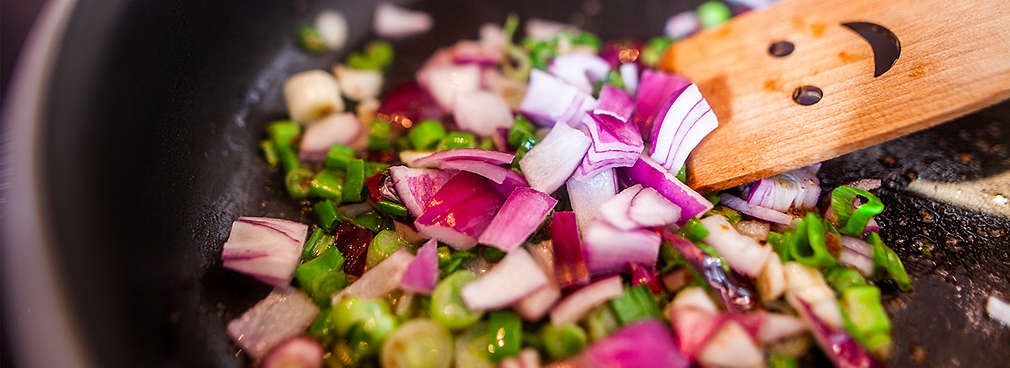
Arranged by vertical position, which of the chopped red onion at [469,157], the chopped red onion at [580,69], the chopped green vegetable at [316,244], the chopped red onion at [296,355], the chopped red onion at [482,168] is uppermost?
the chopped red onion at [580,69]

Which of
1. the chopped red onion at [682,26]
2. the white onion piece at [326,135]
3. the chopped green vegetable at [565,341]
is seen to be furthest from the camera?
the chopped red onion at [682,26]

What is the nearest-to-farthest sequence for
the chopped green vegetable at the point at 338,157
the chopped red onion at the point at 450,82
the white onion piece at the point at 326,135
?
1. the chopped green vegetable at the point at 338,157
2. the white onion piece at the point at 326,135
3. the chopped red onion at the point at 450,82

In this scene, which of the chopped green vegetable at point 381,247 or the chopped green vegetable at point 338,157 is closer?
the chopped green vegetable at point 381,247

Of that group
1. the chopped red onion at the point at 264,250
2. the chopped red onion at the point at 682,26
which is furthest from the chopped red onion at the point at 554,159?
the chopped red onion at the point at 682,26

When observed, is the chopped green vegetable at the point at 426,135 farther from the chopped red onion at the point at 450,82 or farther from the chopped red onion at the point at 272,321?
the chopped red onion at the point at 272,321

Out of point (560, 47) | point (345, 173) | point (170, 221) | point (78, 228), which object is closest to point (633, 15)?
point (560, 47)

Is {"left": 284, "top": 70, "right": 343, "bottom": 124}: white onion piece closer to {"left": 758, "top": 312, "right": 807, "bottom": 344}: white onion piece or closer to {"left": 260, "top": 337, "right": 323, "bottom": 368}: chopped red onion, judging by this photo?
{"left": 260, "top": 337, "right": 323, "bottom": 368}: chopped red onion

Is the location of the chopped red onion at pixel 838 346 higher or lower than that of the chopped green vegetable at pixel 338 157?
lower
